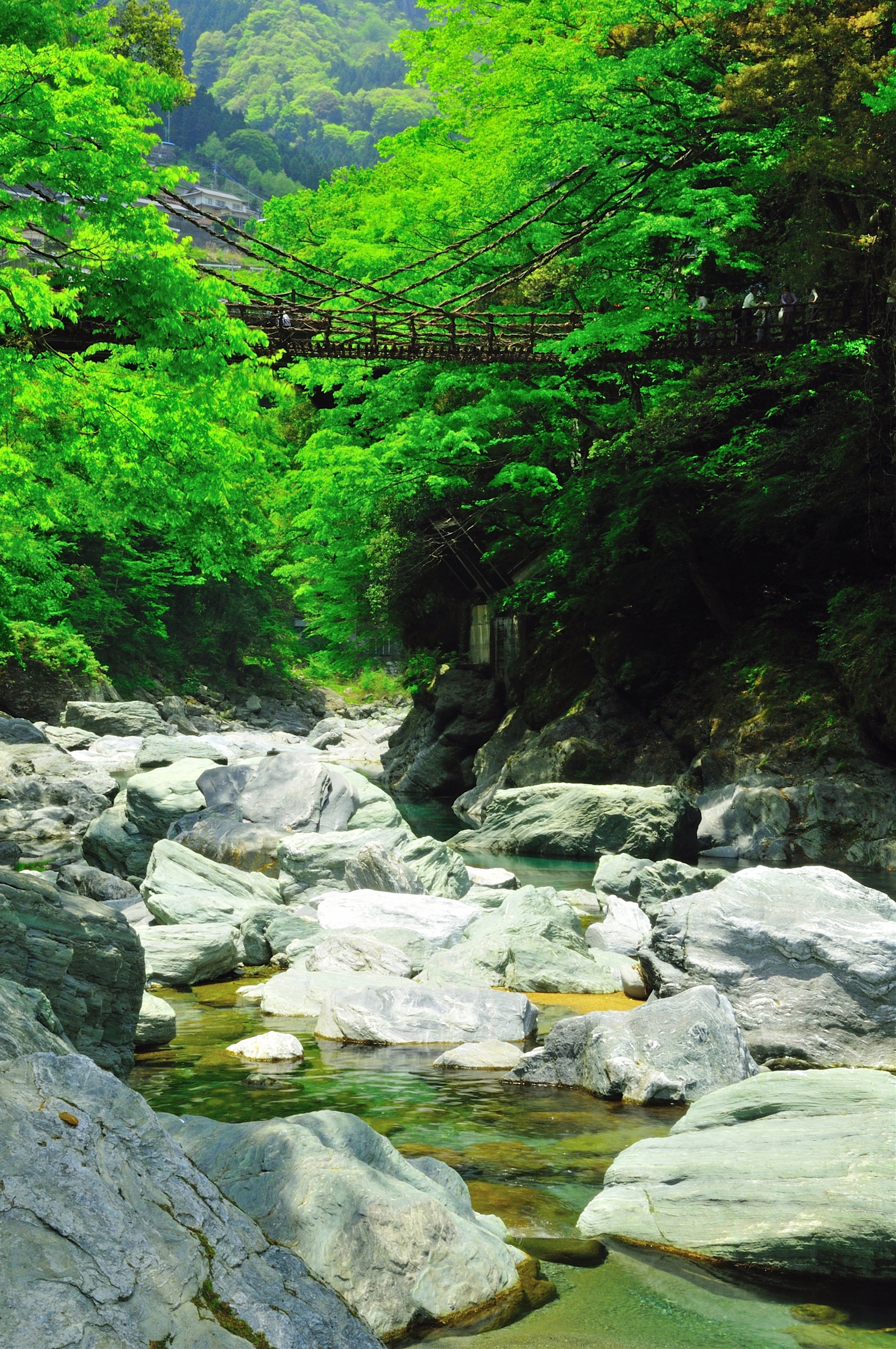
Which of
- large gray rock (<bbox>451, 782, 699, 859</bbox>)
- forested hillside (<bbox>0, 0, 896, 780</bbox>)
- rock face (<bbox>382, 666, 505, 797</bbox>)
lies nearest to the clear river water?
large gray rock (<bbox>451, 782, 699, 859</bbox>)

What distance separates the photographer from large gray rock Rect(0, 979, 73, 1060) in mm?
2205

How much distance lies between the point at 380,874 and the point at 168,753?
30.8ft

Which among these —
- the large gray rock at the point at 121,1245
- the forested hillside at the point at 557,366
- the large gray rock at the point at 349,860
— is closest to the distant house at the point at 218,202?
the forested hillside at the point at 557,366

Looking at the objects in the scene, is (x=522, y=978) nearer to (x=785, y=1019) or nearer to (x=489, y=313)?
(x=785, y=1019)

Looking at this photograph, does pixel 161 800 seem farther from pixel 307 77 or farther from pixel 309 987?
pixel 307 77

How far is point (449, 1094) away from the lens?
18.0ft

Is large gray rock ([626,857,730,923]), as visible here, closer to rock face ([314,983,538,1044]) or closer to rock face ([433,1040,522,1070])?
rock face ([314,983,538,1044])

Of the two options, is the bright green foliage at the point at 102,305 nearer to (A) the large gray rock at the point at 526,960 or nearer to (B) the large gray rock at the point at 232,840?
(B) the large gray rock at the point at 232,840

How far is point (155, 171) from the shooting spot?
10.7m

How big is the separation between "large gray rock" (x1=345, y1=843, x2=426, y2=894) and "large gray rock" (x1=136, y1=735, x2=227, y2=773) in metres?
7.80

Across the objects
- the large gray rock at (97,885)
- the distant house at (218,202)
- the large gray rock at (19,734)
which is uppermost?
the distant house at (218,202)

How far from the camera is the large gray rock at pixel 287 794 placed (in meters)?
12.9

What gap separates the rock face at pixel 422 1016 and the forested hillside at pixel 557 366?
21.4 feet

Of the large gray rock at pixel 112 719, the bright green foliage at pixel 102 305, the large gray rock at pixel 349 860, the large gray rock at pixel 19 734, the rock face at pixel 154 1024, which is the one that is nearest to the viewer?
the rock face at pixel 154 1024
